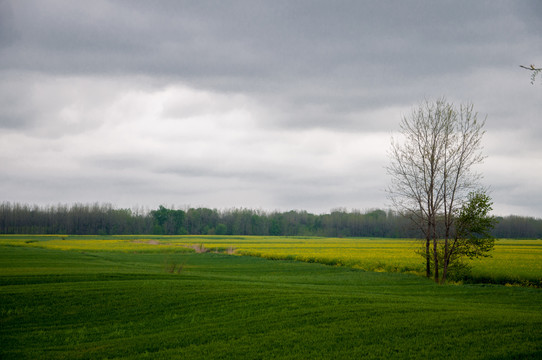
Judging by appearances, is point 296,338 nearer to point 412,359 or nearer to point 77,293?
point 412,359

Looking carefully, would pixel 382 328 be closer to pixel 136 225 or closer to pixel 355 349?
pixel 355 349

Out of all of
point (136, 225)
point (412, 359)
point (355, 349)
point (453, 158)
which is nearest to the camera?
point (412, 359)

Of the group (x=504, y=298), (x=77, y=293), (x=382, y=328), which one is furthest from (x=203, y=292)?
(x=504, y=298)

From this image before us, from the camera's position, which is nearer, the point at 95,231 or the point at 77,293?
the point at 77,293

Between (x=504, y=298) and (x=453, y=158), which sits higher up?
(x=453, y=158)

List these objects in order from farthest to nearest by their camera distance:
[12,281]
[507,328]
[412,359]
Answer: [12,281] → [507,328] → [412,359]

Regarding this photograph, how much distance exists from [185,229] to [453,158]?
17587cm

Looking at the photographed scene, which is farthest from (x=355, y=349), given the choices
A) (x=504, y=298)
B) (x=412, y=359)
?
(x=504, y=298)

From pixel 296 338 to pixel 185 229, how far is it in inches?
→ 7465

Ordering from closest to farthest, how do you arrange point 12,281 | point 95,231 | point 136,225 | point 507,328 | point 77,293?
point 507,328, point 77,293, point 12,281, point 95,231, point 136,225

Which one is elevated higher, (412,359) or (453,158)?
(453,158)

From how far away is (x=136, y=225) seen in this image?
19238 centimetres

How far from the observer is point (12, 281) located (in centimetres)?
2452

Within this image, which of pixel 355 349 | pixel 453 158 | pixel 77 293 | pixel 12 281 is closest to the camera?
pixel 355 349
